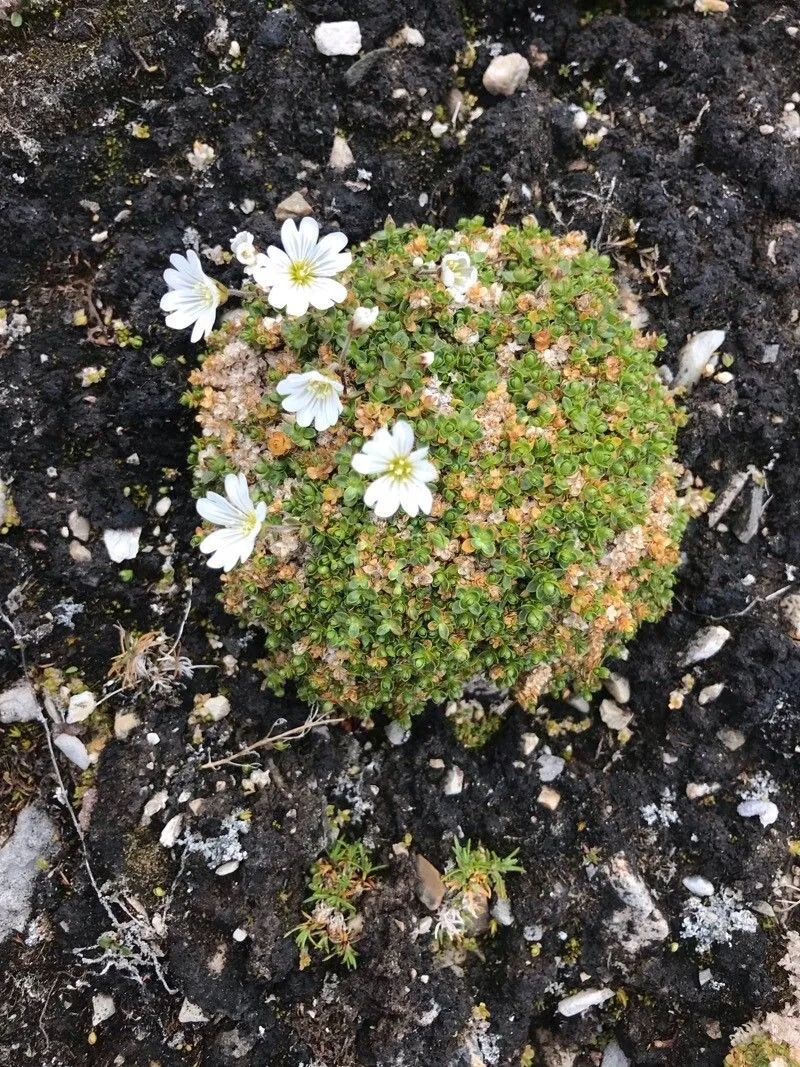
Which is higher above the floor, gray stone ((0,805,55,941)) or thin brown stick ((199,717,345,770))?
thin brown stick ((199,717,345,770))

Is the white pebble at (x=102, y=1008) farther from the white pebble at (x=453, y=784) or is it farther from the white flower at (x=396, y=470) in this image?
the white flower at (x=396, y=470)

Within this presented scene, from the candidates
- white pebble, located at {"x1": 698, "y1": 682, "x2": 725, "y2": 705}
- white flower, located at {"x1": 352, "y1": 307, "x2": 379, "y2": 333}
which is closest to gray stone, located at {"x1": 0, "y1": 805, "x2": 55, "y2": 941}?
white flower, located at {"x1": 352, "y1": 307, "x2": 379, "y2": 333}

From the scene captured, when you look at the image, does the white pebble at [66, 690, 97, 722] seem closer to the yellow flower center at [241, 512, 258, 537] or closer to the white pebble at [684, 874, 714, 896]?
the yellow flower center at [241, 512, 258, 537]

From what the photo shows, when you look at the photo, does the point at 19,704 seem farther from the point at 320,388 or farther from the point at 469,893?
the point at 469,893

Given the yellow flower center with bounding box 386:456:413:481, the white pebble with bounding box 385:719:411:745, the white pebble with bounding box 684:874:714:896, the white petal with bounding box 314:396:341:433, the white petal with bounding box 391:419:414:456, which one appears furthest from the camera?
the white pebble with bounding box 385:719:411:745

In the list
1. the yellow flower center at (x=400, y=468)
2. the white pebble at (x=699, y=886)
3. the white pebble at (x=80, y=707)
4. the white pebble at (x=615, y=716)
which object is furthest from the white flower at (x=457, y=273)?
the white pebble at (x=699, y=886)
